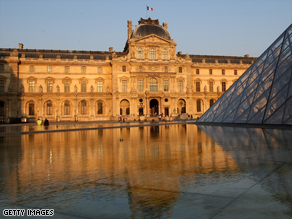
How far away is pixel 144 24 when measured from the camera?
58.6 metres

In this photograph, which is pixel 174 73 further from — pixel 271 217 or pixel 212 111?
pixel 271 217

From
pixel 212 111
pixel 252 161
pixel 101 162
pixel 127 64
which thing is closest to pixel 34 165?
pixel 101 162

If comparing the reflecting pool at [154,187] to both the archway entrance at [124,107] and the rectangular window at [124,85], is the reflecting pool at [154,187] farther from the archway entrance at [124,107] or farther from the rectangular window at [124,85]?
the archway entrance at [124,107]

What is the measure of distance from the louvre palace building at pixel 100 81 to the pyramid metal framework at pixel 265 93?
95.5 feet

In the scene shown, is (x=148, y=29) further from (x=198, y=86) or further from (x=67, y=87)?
(x=67, y=87)

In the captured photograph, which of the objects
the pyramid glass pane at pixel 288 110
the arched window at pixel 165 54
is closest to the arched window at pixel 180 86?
the arched window at pixel 165 54

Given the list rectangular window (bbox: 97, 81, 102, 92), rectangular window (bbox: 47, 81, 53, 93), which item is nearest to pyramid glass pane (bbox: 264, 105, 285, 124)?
rectangular window (bbox: 97, 81, 102, 92)

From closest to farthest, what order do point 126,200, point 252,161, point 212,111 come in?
point 126,200
point 252,161
point 212,111

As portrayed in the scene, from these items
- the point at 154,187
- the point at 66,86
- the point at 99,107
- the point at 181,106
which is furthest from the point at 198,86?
the point at 154,187

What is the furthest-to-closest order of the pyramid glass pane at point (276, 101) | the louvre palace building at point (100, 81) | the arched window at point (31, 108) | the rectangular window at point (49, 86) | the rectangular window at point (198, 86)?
the rectangular window at point (198, 86) < the rectangular window at point (49, 86) < the arched window at point (31, 108) < the louvre palace building at point (100, 81) < the pyramid glass pane at point (276, 101)

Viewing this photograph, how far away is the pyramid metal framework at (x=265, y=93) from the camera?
64.7ft

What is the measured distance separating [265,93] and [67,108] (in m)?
43.7

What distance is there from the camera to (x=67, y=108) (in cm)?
5691

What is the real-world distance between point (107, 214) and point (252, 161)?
5.04 m
